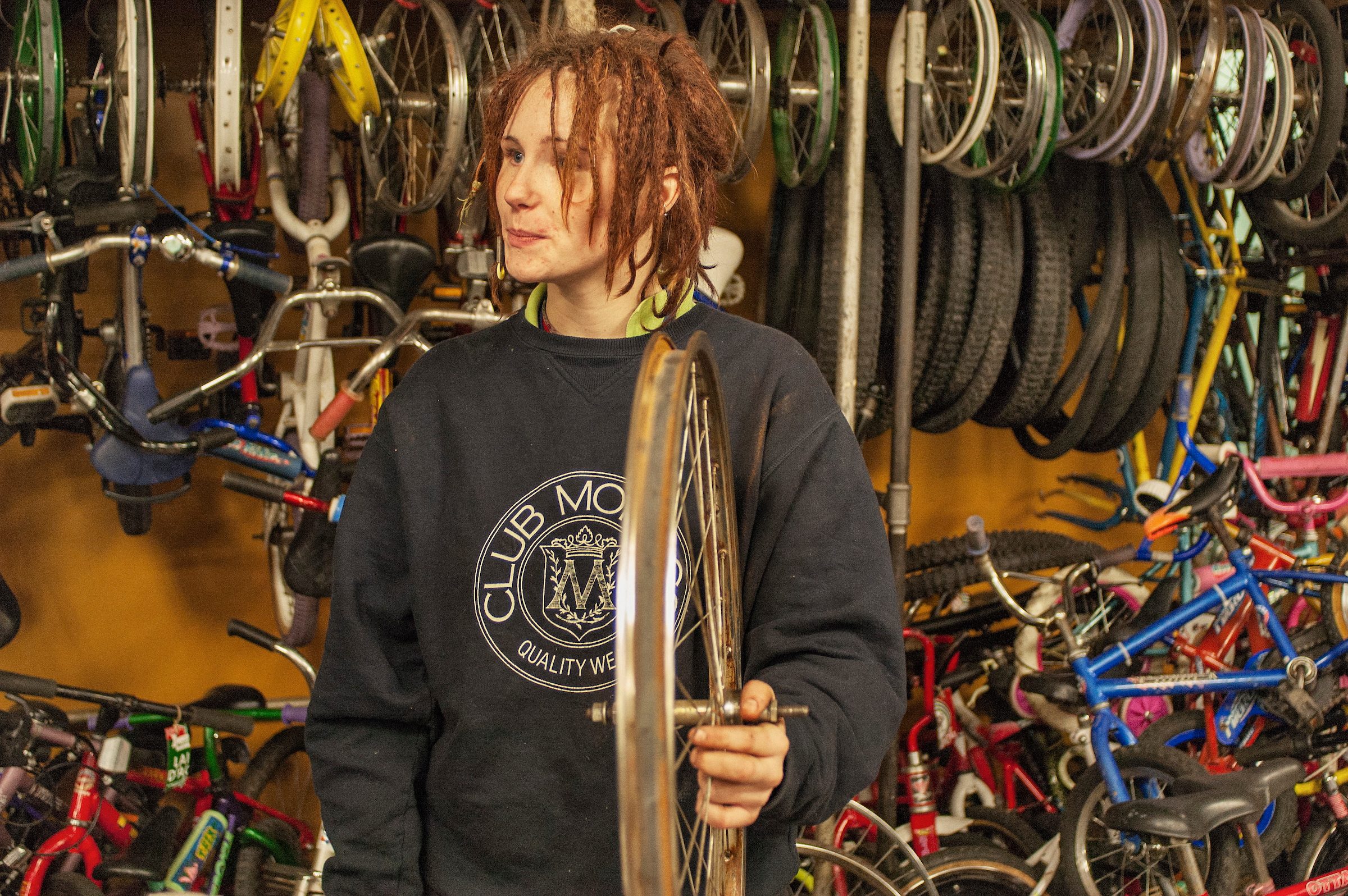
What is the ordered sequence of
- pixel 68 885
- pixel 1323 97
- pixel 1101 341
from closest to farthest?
pixel 68 885, pixel 1323 97, pixel 1101 341

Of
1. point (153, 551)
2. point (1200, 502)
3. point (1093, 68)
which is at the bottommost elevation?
point (153, 551)

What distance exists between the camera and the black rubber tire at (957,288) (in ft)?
7.77

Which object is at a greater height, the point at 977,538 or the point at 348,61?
the point at 348,61

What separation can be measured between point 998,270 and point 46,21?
2.15m

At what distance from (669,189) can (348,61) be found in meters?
1.31

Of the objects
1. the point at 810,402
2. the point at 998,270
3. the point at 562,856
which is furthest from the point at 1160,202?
the point at 562,856

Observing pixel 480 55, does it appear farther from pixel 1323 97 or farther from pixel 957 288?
pixel 1323 97

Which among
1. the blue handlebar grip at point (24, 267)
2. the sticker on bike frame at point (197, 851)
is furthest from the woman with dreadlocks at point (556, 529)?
the blue handlebar grip at point (24, 267)

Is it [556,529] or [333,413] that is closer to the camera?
[556,529]

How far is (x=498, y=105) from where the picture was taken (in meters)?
1.09

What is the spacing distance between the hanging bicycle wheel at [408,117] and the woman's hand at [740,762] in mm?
1666

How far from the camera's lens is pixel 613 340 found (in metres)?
1.06

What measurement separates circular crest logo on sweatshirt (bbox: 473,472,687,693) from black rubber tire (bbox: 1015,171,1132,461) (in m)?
1.88

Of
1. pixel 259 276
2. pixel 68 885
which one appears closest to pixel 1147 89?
pixel 259 276
